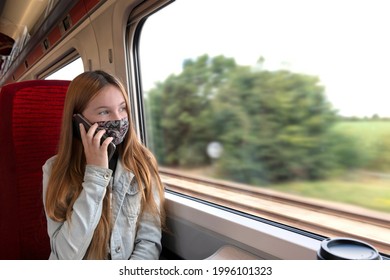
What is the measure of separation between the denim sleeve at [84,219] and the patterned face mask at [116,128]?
0.51 ft

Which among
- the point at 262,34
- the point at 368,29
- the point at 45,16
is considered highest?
the point at 45,16

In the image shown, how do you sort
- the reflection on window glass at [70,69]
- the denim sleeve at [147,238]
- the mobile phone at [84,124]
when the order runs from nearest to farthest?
the mobile phone at [84,124]
the denim sleeve at [147,238]
the reflection on window glass at [70,69]

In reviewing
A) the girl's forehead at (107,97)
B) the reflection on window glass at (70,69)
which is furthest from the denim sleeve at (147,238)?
the reflection on window glass at (70,69)

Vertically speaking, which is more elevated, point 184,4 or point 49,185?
point 184,4

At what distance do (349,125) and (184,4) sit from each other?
1.12 m

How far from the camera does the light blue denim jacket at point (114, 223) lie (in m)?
1.07

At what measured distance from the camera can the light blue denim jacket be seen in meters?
1.07

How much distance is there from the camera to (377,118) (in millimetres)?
1013

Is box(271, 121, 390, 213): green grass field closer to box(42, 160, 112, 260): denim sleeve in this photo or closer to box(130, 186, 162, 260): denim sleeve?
box(130, 186, 162, 260): denim sleeve

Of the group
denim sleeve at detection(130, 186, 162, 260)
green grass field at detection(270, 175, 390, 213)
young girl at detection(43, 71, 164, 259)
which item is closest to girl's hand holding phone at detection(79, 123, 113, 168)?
young girl at detection(43, 71, 164, 259)

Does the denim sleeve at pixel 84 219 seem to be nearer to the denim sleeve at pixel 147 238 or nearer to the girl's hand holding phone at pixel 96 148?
the girl's hand holding phone at pixel 96 148
